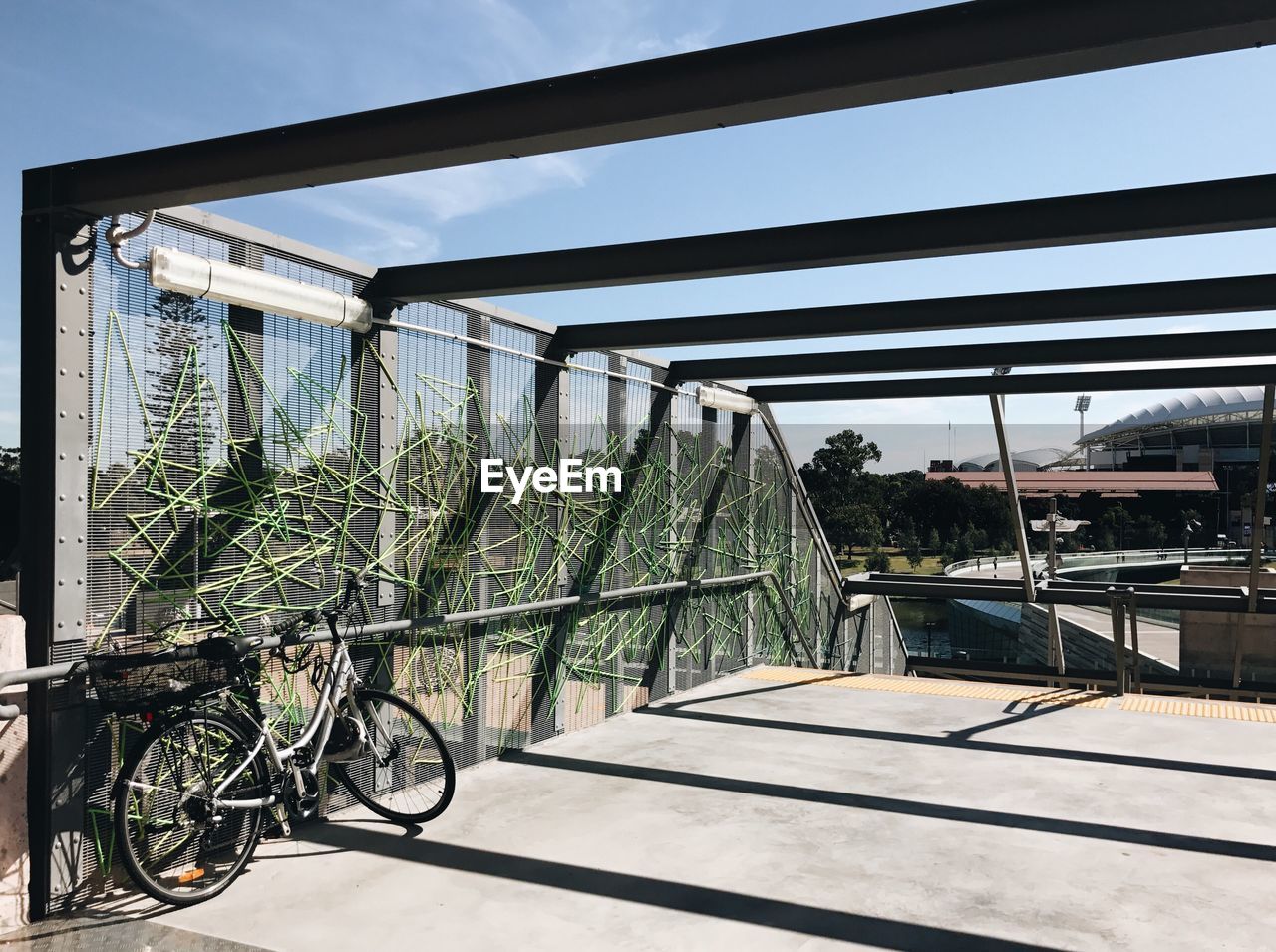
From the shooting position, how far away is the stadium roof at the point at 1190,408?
7462 centimetres

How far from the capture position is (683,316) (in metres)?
6.54

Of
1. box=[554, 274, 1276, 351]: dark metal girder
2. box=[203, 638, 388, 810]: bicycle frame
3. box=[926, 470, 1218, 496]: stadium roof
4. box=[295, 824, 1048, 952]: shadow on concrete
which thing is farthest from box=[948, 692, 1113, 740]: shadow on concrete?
box=[926, 470, 1218, 496]: stadium roof

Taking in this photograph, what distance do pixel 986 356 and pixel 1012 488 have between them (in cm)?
331

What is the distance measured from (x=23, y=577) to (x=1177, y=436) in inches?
3057

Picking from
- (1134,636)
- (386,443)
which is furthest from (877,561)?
(386,443)

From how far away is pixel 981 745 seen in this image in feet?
21.2

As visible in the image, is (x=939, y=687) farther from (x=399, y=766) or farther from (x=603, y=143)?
(x=603, y=143)

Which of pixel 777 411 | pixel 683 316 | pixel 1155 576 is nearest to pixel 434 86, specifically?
pixel 683 316

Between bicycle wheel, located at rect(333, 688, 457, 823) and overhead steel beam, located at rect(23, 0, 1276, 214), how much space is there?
7.71ft

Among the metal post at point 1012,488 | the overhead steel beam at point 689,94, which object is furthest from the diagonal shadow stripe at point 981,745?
the overhead steel beam at point 689,94

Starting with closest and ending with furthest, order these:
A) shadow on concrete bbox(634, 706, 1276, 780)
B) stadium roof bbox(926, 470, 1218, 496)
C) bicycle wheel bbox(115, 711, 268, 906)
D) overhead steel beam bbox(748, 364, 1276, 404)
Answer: bicycle wheel bbox(115, 711, 268, 906) → shadow on concrete bbox(634, 706, 1276, 780) → overhead steel beam bbox(748, 364, 1276, 404) → stadium roof bbox(926, 470, 1218, 496)

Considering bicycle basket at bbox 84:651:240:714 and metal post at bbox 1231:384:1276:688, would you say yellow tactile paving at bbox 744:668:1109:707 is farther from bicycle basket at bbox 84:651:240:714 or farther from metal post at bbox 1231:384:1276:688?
bicycle basket at bbox 84:651:240:714

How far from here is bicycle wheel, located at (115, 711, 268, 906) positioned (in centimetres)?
367

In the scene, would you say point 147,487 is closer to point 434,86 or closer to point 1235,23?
point 434,86
